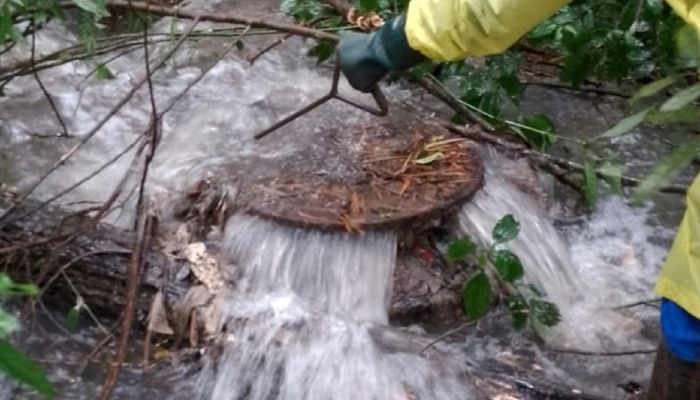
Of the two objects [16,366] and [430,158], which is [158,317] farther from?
[16,366]

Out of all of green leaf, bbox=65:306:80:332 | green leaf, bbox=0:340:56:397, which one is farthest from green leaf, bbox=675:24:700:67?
green leaf, bbox=65:306:80:332

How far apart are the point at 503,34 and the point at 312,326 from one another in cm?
109

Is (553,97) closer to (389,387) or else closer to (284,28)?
(284,28)

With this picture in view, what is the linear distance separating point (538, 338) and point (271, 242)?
0.74 metres

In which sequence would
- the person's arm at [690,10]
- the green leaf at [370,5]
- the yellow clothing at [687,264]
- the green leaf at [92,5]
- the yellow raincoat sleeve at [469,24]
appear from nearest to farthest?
the person's arm at [690,10]
the yellow clothing at [687,264]
the yellow raincoat sleeve at [469,24]
the green leaf at [92,5]
the green leaf at [370,5]

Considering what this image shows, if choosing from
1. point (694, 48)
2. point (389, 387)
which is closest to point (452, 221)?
point (389, 387)

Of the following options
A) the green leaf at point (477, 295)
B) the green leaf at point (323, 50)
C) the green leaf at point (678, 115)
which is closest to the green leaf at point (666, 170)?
the green leaf at point (678, 115)

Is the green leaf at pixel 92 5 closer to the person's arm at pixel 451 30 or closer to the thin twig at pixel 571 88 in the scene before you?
the person's arm at pixel 451 30

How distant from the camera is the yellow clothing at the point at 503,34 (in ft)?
5.35

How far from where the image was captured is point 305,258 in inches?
110

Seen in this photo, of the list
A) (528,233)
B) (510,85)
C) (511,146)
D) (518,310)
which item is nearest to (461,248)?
(518,310)

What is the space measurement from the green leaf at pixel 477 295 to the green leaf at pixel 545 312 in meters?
0.13

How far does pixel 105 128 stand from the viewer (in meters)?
3.66

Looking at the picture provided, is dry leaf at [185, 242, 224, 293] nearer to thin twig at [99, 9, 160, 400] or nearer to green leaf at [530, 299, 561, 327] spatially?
thin twig at [99, 9, 160, 400]
